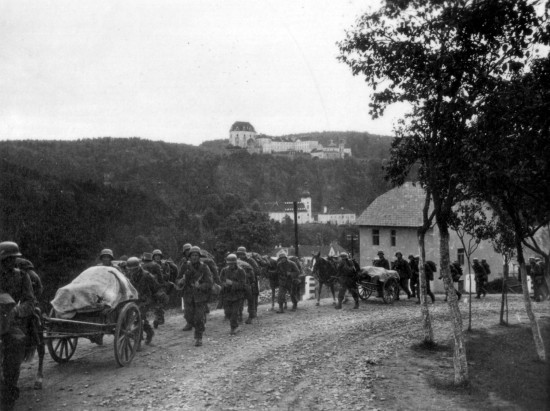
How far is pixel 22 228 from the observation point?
34562 millimetres

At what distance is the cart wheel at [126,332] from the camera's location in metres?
8.75

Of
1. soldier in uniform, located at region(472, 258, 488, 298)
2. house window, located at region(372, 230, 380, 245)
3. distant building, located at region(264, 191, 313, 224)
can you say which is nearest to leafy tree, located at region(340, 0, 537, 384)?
soldier in uniform, located at region(472, 258, 488, 298)

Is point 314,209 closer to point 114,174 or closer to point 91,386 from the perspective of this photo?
point 114,174

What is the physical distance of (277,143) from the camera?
174500 millimetres

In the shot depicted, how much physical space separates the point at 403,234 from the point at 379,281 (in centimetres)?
1990

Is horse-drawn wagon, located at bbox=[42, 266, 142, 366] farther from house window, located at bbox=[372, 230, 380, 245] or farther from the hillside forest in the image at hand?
house window, located at bbox=[372, 230, 380, 245]

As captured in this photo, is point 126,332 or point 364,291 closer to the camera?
point 126,332

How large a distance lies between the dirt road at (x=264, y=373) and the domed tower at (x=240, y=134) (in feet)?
527

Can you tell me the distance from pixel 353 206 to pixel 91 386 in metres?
125

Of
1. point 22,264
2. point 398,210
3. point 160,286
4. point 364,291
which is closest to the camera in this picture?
point 22,264

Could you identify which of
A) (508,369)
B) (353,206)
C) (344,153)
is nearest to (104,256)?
(508,369)

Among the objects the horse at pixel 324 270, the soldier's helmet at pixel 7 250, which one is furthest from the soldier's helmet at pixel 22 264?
the horse at pixel 324 270

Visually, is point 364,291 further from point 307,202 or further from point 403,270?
point 307,202

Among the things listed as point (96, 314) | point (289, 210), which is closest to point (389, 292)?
point (96, 314)
